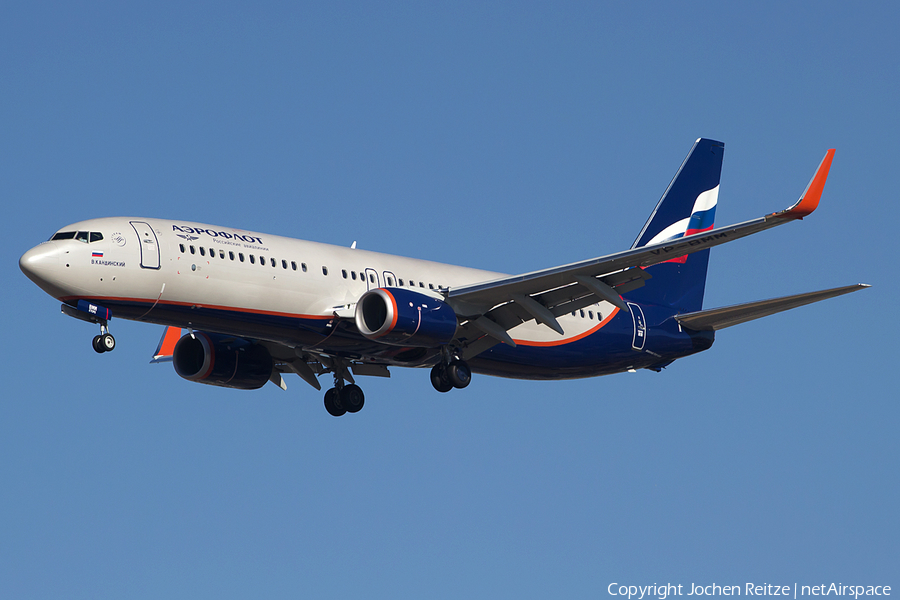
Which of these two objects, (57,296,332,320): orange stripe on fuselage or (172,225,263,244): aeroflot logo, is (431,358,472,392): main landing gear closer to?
→ (57,296,332,320): orange stripe on fuselage

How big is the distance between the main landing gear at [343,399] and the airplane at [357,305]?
0.16ft

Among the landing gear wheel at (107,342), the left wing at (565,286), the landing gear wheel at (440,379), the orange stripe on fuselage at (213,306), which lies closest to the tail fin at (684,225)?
the left wing at (565,286)

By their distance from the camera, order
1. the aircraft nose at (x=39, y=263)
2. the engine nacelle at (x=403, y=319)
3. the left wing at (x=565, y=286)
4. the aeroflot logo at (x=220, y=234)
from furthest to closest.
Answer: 1. the engine nacelle at (x=403, y=319)
2. the aeroflot logo at (x=220, y=234)
3. the left wing at (x=565, y=286)
4. the aircraft nose at (x=39, y=263)

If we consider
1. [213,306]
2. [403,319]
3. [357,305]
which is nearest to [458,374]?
[403,319]

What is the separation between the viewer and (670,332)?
138 feet

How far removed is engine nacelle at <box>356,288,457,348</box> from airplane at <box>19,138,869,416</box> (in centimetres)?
4

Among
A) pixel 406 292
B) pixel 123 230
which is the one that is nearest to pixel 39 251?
pixel 123 230

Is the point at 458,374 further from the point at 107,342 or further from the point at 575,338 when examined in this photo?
the point at 107,342

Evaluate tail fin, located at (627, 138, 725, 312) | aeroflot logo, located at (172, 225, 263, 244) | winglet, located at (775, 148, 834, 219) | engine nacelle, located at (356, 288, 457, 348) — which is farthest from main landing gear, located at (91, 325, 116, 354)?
tail fin, located at (627, 138, 725, 312)

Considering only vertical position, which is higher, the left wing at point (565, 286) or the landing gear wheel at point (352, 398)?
the left wing at point (565, 286)

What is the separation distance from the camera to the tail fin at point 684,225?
4416 cm

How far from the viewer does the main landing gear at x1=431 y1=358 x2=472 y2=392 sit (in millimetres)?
36500

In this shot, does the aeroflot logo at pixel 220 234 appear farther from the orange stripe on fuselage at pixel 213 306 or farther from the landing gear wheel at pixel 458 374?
the landing gear wheel at pixel 458 374

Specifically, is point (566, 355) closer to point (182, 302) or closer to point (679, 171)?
point (679, 171)
